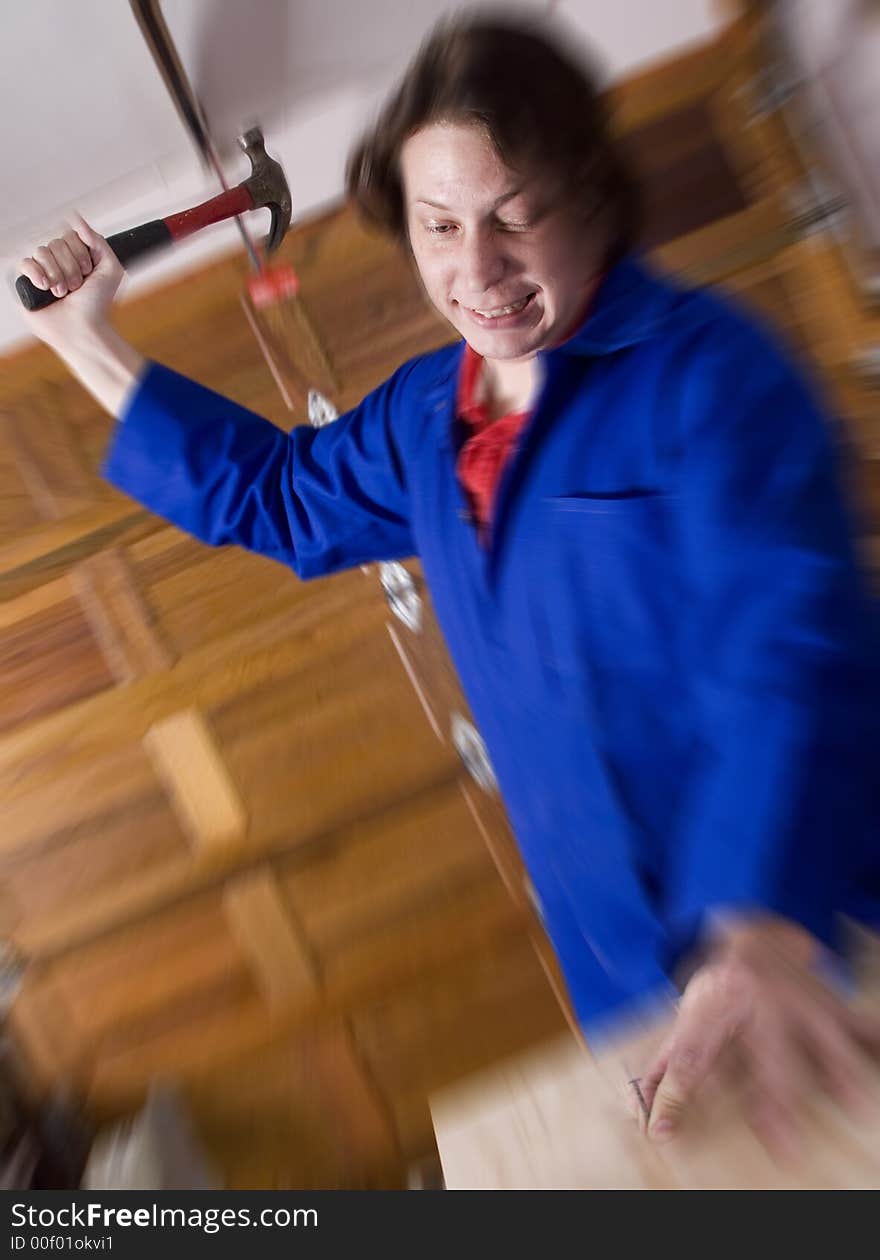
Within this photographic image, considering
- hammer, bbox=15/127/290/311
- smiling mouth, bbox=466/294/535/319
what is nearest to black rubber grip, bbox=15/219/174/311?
hammer, bbox=15/127/290/311

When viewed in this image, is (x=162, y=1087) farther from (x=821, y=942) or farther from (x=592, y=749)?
(x=821, y=942)

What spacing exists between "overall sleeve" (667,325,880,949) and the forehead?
0.22 m

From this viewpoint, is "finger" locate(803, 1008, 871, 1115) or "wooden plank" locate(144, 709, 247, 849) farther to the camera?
"wooden plank" locate(144, 709, 247, 849)

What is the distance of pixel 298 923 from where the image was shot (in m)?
1.53

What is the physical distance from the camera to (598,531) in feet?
2.22

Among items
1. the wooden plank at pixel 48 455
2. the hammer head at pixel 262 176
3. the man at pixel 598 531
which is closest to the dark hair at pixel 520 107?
the man at pixel 598 531

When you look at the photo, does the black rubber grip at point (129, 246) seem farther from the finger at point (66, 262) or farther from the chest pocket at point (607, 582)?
the chest pocket at point (607, 582)

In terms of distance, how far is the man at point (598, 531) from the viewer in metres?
0.56

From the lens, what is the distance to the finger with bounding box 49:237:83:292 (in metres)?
0.85

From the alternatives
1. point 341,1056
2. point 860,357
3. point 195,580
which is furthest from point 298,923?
point 860,357

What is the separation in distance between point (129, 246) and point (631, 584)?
651mm

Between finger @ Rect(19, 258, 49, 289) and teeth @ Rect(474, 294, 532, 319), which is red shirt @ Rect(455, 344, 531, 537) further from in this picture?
finger @ Rect(19, 258, 49, 289)

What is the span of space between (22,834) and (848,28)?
1800mm

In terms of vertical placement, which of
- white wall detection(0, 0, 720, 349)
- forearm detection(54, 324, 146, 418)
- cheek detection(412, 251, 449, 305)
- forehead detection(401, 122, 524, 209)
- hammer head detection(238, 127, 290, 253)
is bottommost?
cheek detection(412, 251, 449, 305)
